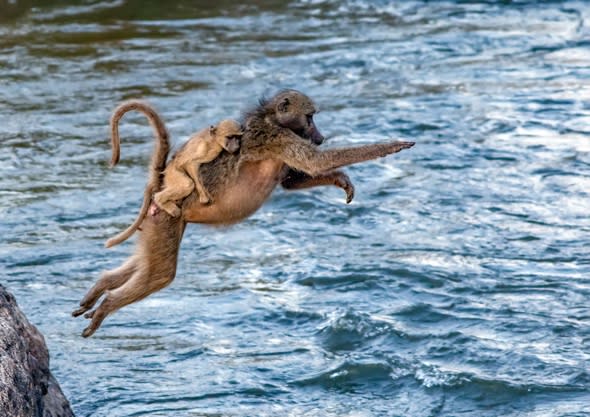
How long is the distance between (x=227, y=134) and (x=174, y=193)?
37 centimetres

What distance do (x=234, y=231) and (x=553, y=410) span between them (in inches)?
150

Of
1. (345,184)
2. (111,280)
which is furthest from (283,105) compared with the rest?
(111,280)

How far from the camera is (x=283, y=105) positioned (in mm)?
6012

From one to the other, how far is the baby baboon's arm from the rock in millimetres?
1415

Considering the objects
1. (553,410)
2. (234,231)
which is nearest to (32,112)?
(234,231)

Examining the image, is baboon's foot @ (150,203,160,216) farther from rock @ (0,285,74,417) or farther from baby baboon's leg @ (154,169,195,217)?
rock @ (0,285,74,417)

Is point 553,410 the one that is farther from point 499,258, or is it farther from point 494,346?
point 499,258

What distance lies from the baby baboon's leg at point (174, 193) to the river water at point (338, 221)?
56.8 inches

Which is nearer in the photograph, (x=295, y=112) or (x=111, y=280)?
(x=295, y=112)

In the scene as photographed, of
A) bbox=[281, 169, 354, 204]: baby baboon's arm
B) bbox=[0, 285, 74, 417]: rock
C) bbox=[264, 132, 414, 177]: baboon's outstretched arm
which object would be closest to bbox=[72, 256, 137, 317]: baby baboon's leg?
bbox=[0, 285, 74, 417]: rock

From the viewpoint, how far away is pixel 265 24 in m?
16.4

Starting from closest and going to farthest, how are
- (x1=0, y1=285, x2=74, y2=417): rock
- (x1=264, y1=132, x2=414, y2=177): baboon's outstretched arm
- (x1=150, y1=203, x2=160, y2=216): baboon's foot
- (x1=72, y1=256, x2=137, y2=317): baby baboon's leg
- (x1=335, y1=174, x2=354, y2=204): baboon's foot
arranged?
(x1=0, y1=285, x2=74, y2=417): rock, (x1=264, y1=132, x2=414, y2=177): baboon's outstretched arm, (x1=150, y1=203, x2=160, y2=216): baboon's foot, (x1=335, y1=174, x2=354, y2=204): baboon's foot, (x1=72, y1=256, x2=137, y2=317): baby baboon's leg

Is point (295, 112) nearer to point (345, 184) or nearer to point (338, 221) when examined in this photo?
point (345, 184)

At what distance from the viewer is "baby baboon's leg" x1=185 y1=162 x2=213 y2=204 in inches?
228
